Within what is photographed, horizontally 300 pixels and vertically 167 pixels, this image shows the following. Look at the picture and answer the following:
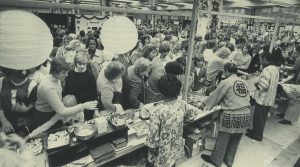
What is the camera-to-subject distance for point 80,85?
3.14 meters

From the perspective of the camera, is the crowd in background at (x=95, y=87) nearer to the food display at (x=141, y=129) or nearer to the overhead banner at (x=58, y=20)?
the food display at (x=141, y=129)

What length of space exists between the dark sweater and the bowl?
782mm

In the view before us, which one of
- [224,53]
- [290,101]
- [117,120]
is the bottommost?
[290,101]

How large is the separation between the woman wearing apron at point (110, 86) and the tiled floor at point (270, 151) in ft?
5.29

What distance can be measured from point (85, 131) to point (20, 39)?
3.86 feet

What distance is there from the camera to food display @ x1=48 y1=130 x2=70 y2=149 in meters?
2.21

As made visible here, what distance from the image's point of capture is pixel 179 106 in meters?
2.49

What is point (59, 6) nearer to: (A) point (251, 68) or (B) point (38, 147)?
(B) point (38, 147)

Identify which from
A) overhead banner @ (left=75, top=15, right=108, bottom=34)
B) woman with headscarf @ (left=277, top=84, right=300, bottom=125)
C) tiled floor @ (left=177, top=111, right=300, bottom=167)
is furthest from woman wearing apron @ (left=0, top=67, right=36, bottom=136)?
overhead banner @ (left=75, top=15, right=108, bottom=34)

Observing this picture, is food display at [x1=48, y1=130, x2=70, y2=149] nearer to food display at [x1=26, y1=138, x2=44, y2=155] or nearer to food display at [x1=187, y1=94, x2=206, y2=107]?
food display at [x1=26, y1=138, x2=44, y2=155]

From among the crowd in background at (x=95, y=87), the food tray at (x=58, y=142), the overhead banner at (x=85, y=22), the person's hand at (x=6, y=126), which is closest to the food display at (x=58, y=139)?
the food tray at (x=58, y=142)

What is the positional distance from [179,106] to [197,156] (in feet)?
6.09

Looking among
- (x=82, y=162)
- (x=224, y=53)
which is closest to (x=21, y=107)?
(x=82, y=162)

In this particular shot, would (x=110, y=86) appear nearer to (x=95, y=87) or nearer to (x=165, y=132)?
(x=95, y=87)
